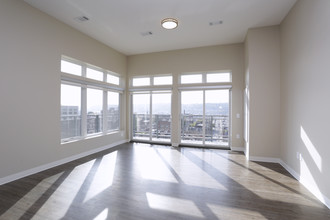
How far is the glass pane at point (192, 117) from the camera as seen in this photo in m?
5.42

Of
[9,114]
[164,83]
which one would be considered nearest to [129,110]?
[164,83]

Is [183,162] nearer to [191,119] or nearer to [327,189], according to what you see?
[191,119]

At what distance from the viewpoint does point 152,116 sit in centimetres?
595

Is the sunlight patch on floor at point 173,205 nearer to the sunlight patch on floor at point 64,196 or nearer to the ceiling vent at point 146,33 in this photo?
the sunlight patch on floor at point 64,196

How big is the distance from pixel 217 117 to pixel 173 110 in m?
1.45

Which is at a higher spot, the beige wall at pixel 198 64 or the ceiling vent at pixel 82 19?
the ceiling vent at pixel 82 19

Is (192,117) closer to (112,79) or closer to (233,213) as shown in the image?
(112,79)

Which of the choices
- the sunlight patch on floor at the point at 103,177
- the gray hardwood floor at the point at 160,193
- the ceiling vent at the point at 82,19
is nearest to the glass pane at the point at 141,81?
the ceiling vent at the point at 82,19

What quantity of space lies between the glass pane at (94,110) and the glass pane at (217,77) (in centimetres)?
342

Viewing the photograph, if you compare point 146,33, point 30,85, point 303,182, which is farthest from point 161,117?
point 303,182

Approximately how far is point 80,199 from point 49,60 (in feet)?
9.35

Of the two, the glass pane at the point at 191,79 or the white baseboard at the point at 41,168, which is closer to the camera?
the white baseboard at the point at 41,168

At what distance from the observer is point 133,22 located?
373 cm

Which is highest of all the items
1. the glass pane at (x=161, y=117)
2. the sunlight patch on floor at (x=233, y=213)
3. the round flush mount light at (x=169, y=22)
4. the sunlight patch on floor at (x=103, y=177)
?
the round flush mount light at (x=169, y=22)
